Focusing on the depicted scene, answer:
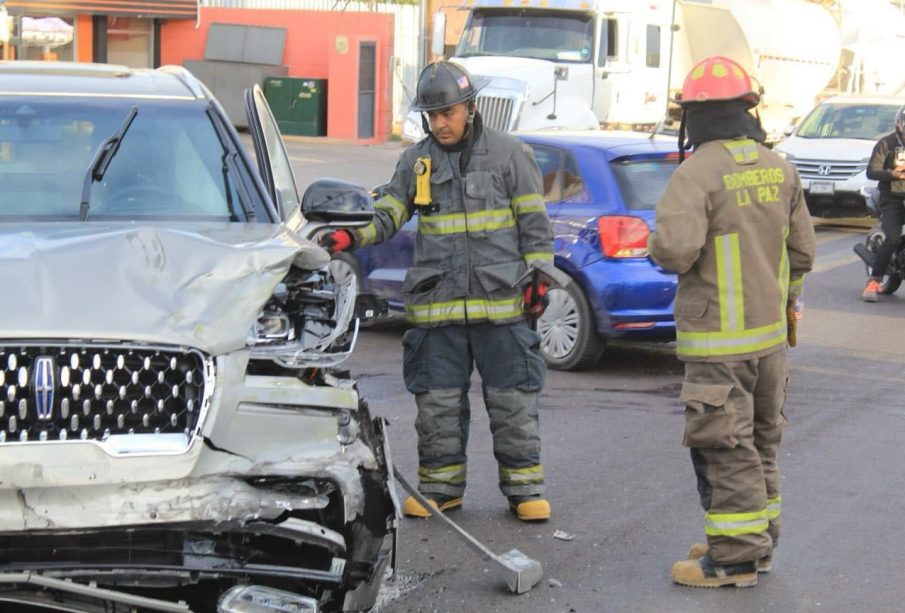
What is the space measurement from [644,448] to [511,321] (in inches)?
72.5

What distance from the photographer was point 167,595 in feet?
13.0

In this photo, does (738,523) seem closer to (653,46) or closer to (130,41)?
(653,46)

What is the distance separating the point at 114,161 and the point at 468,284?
1.60 m

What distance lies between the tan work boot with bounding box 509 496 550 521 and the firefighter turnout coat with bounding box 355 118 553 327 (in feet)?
2.58

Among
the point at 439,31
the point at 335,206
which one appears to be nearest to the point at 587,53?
the point at 439,31

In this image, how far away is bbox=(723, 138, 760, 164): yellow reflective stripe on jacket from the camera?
5.29 meters

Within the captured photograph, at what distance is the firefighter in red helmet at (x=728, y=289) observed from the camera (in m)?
5.24

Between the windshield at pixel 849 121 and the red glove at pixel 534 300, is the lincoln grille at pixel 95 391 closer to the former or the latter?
the red glove at pixel 534 300

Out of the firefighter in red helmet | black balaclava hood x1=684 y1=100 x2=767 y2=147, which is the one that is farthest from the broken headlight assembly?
black balaclava hood x1=684 y1=100 x2=767 y2=147

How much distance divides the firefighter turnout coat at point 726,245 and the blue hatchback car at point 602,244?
12.9 feet

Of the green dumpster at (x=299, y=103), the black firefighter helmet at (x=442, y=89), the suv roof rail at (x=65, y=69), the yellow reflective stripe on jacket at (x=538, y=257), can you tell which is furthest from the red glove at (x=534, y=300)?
the green dumpster at (x=299, y=103)

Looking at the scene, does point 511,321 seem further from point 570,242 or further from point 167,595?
point 570,242

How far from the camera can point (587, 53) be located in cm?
2023

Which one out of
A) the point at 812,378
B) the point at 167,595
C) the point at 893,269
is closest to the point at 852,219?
the point at 893,269
